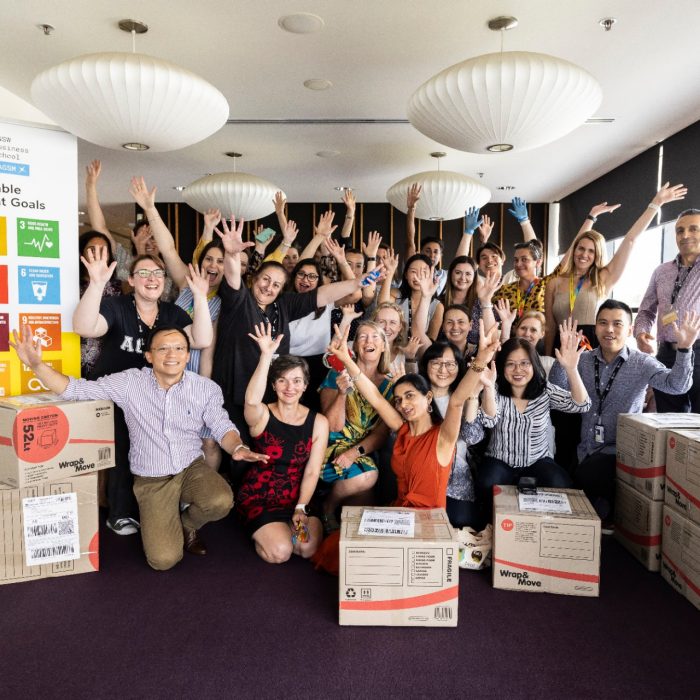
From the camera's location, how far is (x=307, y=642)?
202 cm

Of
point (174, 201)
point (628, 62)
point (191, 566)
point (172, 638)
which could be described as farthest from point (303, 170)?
point (172, 638)

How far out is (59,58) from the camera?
161 inches

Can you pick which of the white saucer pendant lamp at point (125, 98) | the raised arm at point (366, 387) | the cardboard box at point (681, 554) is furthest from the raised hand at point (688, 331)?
the white saucer pendant lamp at point (125, 98)

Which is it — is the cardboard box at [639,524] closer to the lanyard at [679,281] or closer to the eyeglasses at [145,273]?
the lanyard at [679,281]

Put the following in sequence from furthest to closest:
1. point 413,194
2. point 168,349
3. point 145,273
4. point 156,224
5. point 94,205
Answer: point 413,194 → point 94,205 → point 156,224 → point 145,273 → point 168,349

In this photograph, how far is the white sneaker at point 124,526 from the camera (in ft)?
9.85

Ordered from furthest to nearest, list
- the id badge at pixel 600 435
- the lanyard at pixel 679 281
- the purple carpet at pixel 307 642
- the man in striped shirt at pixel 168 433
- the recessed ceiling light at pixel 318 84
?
the recessed ceiling light at pixel 318 84 → the lanyard at pixel 679 281 → the id badge at pixel 600 435 → the man in striped shirt at pixel 168 433 → the purple carpet at pixel 307 642

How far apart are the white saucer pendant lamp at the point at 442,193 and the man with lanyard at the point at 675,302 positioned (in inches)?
82.1

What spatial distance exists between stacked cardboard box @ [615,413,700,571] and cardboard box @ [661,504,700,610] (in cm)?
6

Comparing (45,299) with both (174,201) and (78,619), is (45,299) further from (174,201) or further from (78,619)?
(174,201)

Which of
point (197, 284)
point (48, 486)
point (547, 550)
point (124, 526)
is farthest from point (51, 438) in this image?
point (547, 550)

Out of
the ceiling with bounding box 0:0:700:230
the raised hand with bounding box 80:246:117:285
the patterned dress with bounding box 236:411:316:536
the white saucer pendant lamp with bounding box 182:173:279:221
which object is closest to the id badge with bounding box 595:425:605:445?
the patterned dress with bounding box 236:411:316:536

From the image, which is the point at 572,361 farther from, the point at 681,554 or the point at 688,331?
the point at 681,554

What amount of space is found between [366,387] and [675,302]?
7.84ft
